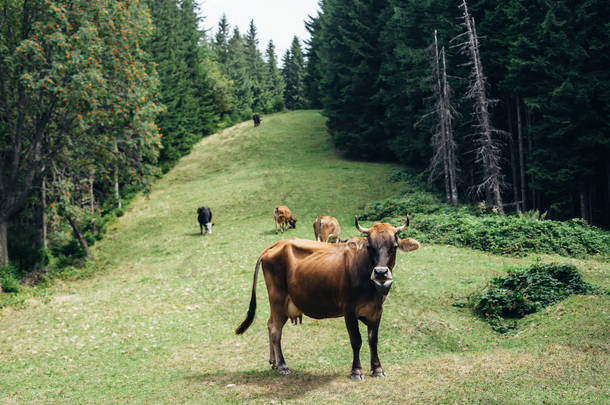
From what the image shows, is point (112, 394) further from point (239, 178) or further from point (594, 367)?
point (239, 178)

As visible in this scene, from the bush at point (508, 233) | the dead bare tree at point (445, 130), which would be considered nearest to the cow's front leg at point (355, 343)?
the bush at point (508, 233)

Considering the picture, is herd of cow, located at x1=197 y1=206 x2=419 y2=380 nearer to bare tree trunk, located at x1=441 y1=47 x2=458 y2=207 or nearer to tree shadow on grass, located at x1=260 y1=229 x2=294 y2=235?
tree shadow on grass, located at x1=260 y1=229 x2=294 y2=235

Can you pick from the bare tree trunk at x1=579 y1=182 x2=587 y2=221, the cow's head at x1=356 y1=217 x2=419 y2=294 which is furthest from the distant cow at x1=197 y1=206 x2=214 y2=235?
the cow's head at x1=356 y1=217 x2=419 y2=294

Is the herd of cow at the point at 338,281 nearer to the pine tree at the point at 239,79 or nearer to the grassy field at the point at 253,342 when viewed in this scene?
the grassy field at the point at 253,342

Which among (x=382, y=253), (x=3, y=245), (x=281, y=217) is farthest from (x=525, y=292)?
(x=3, y=245)

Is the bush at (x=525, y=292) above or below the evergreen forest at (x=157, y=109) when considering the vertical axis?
below

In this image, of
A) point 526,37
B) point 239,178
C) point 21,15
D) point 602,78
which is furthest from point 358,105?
point 21,15

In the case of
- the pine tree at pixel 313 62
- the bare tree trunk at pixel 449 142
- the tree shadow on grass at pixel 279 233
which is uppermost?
the pine tree at pixel 313 62

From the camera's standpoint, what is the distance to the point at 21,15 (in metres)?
22.0

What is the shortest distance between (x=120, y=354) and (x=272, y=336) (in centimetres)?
473

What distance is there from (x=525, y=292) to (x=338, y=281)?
730 centimetres

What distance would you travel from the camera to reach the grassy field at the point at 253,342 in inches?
308

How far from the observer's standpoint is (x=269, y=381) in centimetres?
862

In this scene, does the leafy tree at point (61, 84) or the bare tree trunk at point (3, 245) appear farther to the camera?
the bare tree trunk at point (3, 245)
